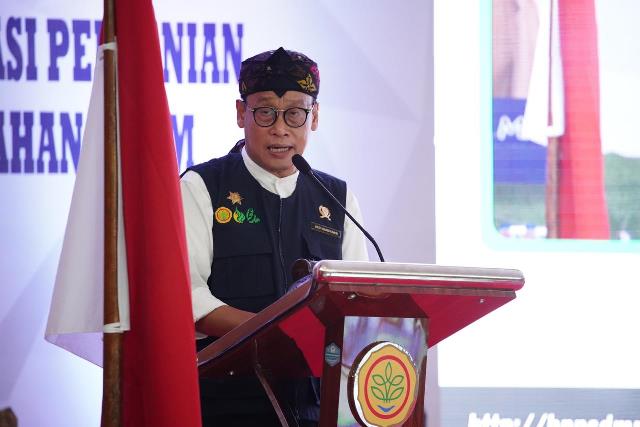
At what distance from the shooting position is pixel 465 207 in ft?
11.2

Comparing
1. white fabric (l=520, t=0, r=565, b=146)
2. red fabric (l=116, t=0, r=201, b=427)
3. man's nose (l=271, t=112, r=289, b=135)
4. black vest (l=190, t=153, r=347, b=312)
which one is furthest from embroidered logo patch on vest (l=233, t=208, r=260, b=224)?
white fabric (l=520, t=0, r=565, b=146)

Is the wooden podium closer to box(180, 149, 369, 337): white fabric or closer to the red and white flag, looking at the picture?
the red and white flag

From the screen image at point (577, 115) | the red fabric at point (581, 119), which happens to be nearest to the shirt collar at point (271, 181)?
the screen image at point (577, 115)

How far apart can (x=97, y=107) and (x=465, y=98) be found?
1.79m

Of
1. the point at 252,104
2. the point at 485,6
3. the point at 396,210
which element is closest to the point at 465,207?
the point at 396,210

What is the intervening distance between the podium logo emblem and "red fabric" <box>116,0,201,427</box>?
31cm

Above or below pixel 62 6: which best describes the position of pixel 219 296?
below

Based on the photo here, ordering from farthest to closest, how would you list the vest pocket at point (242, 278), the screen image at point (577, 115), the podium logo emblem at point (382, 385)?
the screen image at point (577, 115) → the vest pocket at point (242, 278) → the podium logo emblem at point (382, 385)

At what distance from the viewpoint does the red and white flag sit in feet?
5.93

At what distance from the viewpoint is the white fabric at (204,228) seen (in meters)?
2.27

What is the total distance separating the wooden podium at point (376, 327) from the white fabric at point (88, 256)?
0.26 meters

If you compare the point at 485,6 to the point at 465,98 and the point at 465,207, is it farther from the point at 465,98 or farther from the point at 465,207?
the point at 465,207

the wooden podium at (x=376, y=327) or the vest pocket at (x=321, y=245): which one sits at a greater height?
the vest pocket at (x=321, y=245)

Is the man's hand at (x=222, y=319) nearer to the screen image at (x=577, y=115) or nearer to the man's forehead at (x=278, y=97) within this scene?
the man's forehead at (x=278, y=97)
